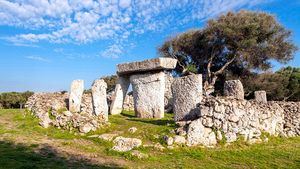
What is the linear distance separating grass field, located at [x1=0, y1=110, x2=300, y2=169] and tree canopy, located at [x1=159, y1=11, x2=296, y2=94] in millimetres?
19334

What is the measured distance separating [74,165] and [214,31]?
27.4m

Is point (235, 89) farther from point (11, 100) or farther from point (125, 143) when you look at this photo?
point (11, 100)

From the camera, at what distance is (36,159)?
11297 mm

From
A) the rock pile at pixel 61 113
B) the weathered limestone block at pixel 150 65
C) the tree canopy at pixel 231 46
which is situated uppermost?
the tree canopy at pixel 231 46

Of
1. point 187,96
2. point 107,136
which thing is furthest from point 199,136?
point 107,136

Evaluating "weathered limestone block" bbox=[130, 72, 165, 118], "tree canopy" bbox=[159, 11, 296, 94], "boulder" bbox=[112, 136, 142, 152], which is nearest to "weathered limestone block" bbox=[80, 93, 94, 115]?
"weathered limestone block" bbox=[130, 72, 165, 118]

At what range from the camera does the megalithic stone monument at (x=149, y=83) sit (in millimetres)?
20031

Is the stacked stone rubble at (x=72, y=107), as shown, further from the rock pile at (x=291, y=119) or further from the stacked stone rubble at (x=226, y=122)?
the rock pile at (x=291, y=119)

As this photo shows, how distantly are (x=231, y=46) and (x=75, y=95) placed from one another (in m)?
21.9

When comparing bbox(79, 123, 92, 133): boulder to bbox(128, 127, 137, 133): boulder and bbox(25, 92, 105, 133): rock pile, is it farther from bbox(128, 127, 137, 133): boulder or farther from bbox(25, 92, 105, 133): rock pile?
bbox(128, 127, 137, 133): boulder

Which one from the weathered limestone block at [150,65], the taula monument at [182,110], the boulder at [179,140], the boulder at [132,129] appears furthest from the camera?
the weathered limestone block at [150,65]

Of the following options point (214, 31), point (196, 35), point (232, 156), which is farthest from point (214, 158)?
point (196, 35)

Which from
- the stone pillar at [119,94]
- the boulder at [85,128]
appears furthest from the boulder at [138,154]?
the stone pillar at [119,94]

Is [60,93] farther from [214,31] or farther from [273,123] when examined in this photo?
[214,31]
